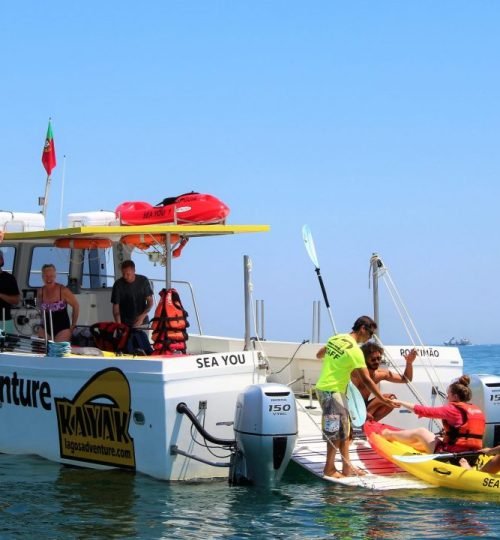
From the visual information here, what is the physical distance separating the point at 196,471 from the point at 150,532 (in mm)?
1608

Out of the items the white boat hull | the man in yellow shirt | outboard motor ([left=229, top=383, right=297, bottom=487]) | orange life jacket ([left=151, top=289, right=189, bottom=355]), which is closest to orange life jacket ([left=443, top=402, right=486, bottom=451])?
the man in yellow shirt

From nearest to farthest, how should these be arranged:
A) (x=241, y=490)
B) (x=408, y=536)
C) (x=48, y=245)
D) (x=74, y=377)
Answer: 1. (x=408, y=536)
2. (x=241, y=490)
3. (x=74, y=377)
4. (x=48, y=245)

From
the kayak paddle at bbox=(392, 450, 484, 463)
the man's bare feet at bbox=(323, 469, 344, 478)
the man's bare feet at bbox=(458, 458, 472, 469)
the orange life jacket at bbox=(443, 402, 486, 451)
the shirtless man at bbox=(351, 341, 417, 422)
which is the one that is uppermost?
the shirtless man at bbox=(351, 341, 417, 422)

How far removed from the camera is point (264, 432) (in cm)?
977

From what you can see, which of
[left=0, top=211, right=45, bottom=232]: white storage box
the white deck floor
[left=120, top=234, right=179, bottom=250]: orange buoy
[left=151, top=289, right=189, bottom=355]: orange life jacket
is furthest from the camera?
[left=0, top=211, right=45, bottom=232]: white storage box

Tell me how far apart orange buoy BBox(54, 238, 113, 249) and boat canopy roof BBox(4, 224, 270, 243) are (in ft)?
0.65

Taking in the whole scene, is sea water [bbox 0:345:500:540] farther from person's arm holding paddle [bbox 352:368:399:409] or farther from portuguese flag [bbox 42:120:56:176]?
portuguese flag [bbox 42:120:56:176]

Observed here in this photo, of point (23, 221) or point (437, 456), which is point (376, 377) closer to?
point (437, 456)

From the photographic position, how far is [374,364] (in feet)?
37.2

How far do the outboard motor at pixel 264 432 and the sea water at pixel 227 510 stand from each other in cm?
18

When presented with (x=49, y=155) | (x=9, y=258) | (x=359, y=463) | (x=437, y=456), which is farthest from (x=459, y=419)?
(x=49, y=155)

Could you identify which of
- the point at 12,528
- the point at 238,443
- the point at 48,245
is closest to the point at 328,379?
the point at 238,443

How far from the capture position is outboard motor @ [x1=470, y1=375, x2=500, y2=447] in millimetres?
10898

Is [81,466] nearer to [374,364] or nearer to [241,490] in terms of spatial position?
[241,490]
